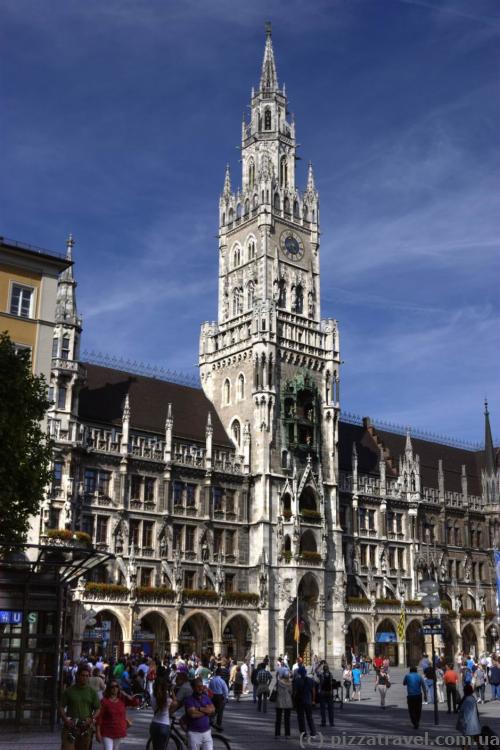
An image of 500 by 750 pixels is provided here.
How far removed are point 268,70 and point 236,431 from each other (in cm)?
3409

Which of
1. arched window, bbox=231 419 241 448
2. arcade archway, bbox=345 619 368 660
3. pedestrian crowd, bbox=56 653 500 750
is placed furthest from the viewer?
arcade archway, bbox=345 619 368 660

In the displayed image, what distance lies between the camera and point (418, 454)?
85250 millimetres

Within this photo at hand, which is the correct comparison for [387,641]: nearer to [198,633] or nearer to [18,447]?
[198,633]

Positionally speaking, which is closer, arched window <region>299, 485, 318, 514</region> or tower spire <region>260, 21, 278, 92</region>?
arched window <region>299, 485, 318, 514</region>

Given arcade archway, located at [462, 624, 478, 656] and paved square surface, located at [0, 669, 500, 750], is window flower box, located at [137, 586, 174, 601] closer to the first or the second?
paved square surface, located at [0, 669, 500, 750]

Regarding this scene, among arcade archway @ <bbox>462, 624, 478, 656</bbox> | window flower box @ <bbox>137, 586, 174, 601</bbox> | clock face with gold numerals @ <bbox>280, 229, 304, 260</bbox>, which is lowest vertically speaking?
arcade archway @ <bbox>462, 624, 478, 656</bbox>

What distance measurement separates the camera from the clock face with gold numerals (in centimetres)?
7331

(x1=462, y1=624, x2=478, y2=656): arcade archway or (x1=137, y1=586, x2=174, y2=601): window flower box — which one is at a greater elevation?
(x1=137, y1=586, x2=174, y2=601): window flower box

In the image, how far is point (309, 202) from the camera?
7688 centimetres

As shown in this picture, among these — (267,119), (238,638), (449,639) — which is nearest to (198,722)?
(238,638)

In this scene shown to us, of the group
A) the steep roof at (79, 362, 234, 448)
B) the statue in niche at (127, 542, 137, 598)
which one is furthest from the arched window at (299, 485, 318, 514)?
the statue in niche at (127, 542, 137, 598)

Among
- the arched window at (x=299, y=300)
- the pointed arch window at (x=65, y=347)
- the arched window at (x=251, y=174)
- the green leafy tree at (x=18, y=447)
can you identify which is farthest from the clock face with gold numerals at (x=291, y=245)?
the green leafy tree at (x=18, y=447)

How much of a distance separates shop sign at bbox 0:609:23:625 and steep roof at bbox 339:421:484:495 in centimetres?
5505

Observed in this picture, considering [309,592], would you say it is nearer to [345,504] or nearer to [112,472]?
[345,504]
